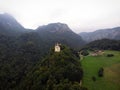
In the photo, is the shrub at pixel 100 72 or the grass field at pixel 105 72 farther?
the shrub at pixel 100 72

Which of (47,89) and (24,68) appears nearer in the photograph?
(47,89)

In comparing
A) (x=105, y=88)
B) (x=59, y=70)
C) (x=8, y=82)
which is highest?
(x=59, y=70)

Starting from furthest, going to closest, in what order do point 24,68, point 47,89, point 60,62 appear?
point 24,68
point 60,62
point 47,89

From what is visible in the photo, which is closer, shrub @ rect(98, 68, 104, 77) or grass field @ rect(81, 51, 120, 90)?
grass field @ rect(81, 51, 120, 90)

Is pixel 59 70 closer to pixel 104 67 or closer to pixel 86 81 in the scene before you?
pixel 86 81

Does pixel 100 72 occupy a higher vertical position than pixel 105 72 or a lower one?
higher

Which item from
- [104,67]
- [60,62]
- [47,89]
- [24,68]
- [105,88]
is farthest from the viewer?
[24,68]

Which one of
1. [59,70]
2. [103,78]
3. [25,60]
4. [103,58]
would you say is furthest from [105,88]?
[25,60]

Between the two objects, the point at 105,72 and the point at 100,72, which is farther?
the point at 105,72
